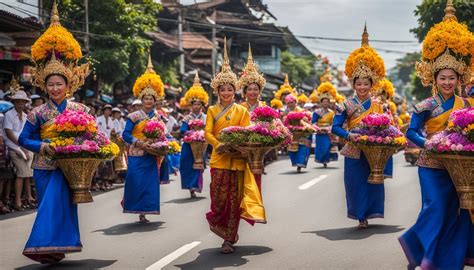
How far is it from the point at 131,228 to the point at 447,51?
6036 millimetres

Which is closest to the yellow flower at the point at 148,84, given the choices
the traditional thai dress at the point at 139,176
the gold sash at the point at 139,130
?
the traditional thai dress at the point at 139,176

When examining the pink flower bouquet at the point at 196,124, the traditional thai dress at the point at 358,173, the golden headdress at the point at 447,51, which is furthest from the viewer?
the pink flower bouquet at the point at 196,124

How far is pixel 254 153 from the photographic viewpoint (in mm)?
9875

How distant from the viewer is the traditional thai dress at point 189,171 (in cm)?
1691

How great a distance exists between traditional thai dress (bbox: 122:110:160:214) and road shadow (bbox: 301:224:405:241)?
2.94m

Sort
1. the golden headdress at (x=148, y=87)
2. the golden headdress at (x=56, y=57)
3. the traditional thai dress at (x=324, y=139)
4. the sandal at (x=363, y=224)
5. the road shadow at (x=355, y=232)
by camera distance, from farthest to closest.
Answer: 1. the traditional thai dress at (x=324, y=139)
2. the golden headdress at (x=148, y=87)
3. the sandal at (x=363, y=224)
4. the road shadow at (x=355, y=232)
5. the golden headdress at (x=56, y=57)

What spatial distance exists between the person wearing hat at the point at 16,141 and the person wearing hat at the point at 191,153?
11.2ft

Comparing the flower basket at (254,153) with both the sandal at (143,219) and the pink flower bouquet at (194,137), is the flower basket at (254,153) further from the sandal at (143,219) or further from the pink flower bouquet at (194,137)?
the pink flower bouquet at (194,137)

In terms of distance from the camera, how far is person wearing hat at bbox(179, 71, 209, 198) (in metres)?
16.9

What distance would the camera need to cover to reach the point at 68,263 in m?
9.24

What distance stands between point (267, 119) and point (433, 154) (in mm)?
2992

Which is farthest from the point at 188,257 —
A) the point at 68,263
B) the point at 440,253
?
the point at 440,253

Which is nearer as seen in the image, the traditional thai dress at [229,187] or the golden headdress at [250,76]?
the traditional thai dress at [229,187]

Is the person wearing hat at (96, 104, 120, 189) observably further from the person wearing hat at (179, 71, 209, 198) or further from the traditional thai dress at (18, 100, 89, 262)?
the traditional thai dress at (18, 100, 89, 262)
